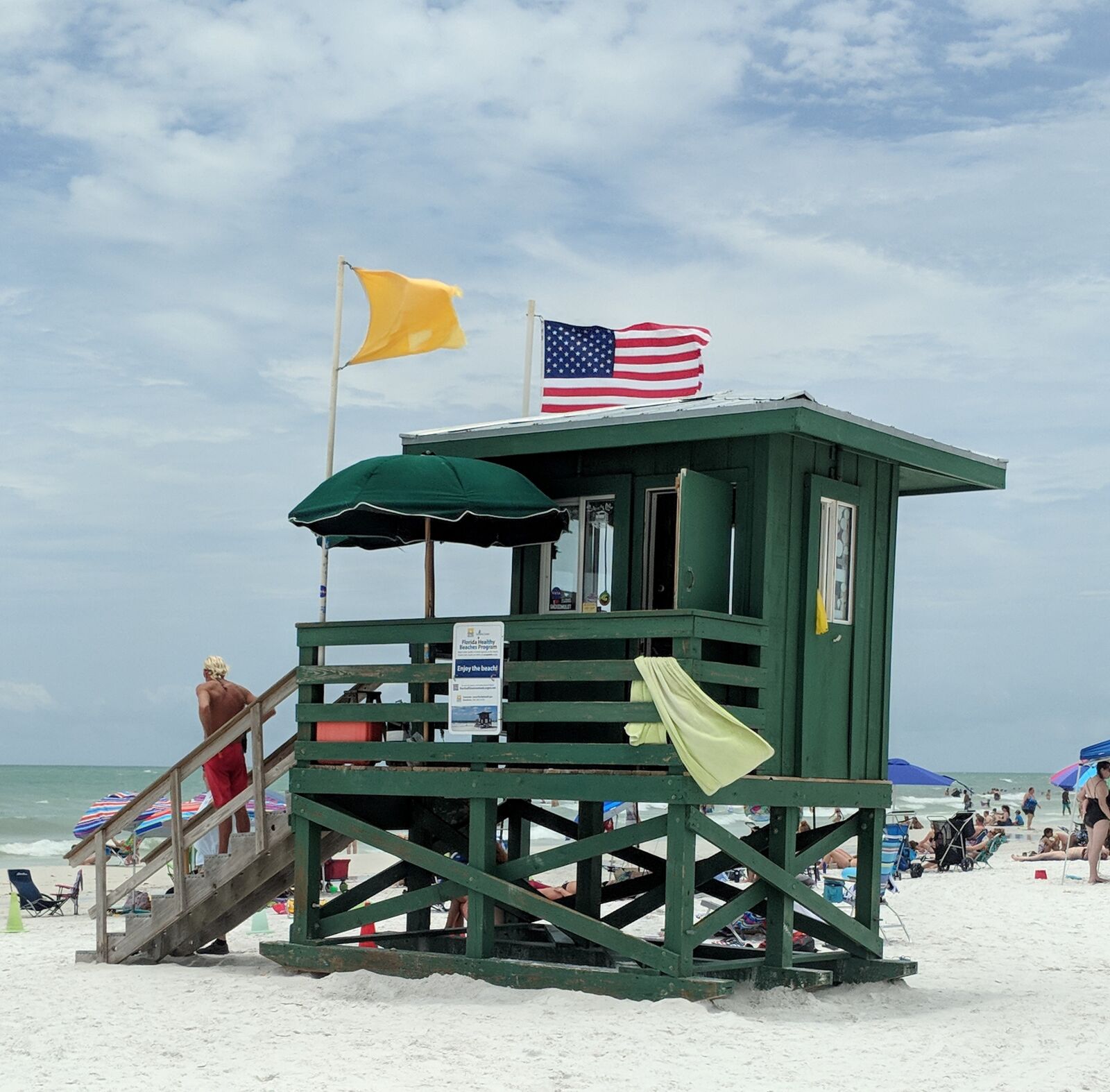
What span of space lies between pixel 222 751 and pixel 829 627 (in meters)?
5.31

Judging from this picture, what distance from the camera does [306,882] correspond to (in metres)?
13.4

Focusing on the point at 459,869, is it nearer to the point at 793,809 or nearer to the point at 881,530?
the point at 793,809

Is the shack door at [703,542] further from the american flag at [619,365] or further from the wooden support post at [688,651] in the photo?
the american flag at [619,365]

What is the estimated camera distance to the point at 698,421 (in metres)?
12.3

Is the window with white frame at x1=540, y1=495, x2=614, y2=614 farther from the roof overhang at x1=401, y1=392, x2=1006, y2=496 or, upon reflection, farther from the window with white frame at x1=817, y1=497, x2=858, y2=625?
the window with white frame at x1=817, y1=497, x2=858, y2=625

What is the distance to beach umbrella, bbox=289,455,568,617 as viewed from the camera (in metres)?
12.3

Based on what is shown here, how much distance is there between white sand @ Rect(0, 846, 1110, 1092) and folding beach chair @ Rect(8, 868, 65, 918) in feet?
21.1

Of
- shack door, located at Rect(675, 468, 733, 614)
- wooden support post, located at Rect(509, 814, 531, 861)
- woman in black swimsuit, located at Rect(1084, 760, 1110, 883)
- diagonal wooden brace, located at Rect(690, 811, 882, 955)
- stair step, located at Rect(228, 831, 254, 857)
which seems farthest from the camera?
woman in black swimsuit, located at Rect(1084, 760, 1110, 883)

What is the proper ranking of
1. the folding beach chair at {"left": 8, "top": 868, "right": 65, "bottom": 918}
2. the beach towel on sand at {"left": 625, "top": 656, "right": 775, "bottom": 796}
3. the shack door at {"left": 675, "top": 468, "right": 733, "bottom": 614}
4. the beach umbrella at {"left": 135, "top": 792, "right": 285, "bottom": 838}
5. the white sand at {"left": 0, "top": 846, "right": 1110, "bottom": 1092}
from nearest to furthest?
1. the white sand at {"left": 0, "top": 846, "right": 1110, "bottom": 1092}
2. the beach towel on sand at {"left": 625, "top": 656, "right": 775, "bottom": 796}
3. the shack door at {"left": 675, "top": 468, "right": 733, "bottom": 614}
4. the folding beach chair at {"left": 8, "top": 868, "right": 65, "bottom": 918}
5. the beach umbrella at {"left": 135, "top": 792, "right": 285, "bottom": 838}

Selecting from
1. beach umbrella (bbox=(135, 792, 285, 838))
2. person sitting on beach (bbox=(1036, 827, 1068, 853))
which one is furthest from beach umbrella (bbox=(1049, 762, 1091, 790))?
beach umbrella (bbox=(135, 792, 285, 838))

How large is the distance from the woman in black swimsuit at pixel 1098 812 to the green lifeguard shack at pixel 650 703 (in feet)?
28.7

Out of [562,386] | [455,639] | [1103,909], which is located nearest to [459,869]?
[455,639]

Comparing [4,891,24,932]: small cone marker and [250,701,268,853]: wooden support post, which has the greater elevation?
[250,701,268,853]: wooden support post

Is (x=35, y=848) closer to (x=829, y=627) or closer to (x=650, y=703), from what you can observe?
(x=829, y=627)
